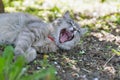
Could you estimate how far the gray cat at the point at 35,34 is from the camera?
4.82 m

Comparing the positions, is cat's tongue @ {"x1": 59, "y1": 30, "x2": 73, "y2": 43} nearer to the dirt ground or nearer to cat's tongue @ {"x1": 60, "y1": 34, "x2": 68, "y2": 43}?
cat's tongue @ {"x1": 60, "y1": 34, "x2": 68, "y2": 43}

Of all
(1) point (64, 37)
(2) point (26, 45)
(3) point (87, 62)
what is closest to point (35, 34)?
(2) point (26, 45)

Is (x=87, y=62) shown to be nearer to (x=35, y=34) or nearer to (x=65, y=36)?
(x=65, y=36)

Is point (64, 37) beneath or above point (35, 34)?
beneath

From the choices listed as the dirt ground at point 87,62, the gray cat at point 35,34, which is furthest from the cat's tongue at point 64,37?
the dirt ground at point 87,62

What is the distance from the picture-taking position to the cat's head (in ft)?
17.3

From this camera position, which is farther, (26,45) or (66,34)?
(66,34)

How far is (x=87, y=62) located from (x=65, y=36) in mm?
530

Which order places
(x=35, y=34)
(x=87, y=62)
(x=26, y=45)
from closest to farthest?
(x=26, y=45) → (x=35, y=34) → (x=87, y=62)

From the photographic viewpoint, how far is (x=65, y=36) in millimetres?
5328

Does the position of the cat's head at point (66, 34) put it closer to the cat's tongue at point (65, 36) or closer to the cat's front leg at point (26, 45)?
the cat's tongue at point (65, 36)

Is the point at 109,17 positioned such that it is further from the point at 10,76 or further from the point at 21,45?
the point at 10,76

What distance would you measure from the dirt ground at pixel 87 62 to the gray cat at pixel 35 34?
13 cm

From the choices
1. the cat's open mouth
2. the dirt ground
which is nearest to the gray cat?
the cat's open mouth
